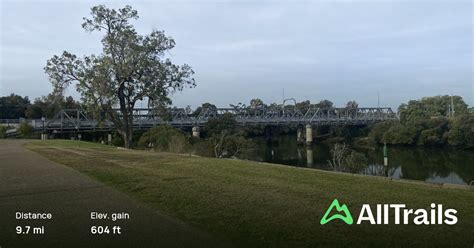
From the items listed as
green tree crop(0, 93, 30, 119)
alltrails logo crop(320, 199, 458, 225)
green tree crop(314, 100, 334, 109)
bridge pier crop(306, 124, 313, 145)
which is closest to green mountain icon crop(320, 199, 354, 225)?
alltrails logo crop(320, 199, 458, 225)

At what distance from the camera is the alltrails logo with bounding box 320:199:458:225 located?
6617 millimetres

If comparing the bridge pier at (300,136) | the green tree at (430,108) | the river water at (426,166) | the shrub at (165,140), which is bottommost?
the river water at (426,166)

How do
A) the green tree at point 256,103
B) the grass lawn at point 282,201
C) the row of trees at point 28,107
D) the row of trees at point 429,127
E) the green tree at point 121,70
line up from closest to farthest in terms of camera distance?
the grass lawn at point 282,201
the green tree at point 121,70
the row of trees at point 429,127
the row of trees at point 28,107
the green tree at point 256,103

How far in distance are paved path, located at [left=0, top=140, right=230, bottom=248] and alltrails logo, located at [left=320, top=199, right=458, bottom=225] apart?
2.37 meters

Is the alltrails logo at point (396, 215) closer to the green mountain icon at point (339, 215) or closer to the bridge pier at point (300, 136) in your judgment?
the green mountain icon at point (339, 215)

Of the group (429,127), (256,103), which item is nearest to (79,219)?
(429,127)

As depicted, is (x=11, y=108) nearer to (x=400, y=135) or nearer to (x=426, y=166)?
(x=400, y=135)

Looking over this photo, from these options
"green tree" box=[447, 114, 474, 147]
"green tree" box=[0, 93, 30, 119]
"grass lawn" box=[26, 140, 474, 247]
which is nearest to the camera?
"grass lawn" box=[26, 140, 474, 247]

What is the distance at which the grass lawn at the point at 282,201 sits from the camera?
5805 millimetres

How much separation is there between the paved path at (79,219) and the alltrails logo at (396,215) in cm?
237

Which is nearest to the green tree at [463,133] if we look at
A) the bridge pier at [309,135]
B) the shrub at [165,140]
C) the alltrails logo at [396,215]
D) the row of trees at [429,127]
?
the row of trees at [429,127]

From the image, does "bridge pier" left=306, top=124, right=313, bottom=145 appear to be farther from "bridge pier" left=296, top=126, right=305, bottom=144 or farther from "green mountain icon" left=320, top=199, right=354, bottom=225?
"green mountain icon" left=320, top=199, right=354, bottom=225

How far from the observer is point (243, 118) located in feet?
341

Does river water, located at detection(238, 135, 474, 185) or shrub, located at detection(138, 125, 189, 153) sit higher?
shrub, located at detection(138, 125, 189, 153)
